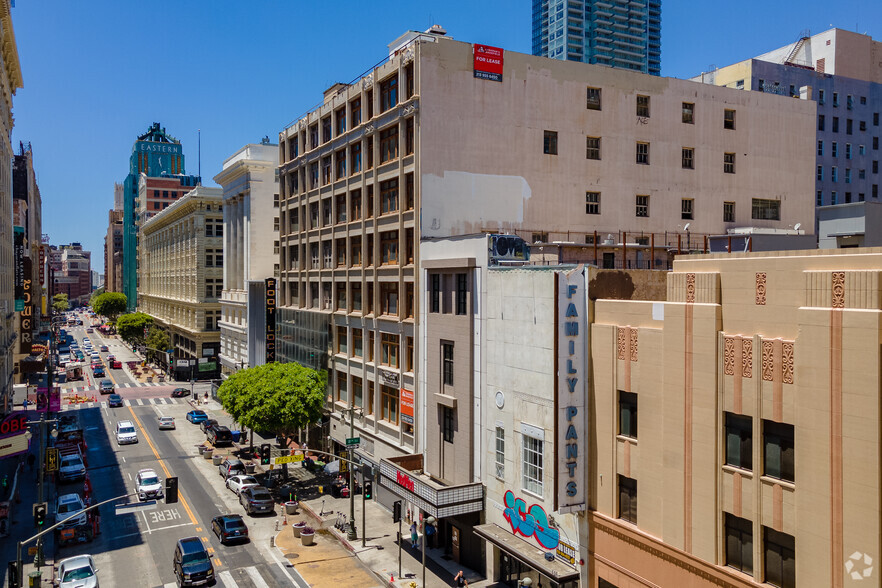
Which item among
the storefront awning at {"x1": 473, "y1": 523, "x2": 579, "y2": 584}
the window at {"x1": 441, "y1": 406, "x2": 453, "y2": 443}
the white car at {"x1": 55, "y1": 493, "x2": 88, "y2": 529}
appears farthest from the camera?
the white car at {"x1": 55, "y1": 493, "x2": 88, "y2": 529}

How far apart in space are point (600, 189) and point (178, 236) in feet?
312

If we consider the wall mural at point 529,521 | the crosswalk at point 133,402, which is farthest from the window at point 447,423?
the crosswalk at point 133,402

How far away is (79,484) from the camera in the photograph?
177ft

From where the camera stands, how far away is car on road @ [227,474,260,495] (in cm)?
4903

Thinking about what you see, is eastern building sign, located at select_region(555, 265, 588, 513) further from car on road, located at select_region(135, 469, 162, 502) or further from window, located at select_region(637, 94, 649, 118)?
car on road, located at select_region(135, 469, 162, 502)

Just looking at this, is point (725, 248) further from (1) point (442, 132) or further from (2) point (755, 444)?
(2) point (755, 444)

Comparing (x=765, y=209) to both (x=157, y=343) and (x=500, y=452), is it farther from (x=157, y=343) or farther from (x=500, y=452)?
(x=157, y=343)

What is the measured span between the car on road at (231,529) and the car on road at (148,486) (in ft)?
32.0

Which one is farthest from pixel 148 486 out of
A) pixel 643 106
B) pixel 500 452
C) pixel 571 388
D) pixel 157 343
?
pixel 157 343

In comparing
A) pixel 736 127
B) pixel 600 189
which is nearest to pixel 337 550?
pixel 600 189

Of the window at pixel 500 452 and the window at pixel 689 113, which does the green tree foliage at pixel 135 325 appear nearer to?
the window at pixel 689 113

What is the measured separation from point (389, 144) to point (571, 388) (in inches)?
953

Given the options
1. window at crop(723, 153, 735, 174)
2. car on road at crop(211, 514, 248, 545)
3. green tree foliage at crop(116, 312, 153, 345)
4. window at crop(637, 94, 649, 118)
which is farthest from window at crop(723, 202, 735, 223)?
green tree foliage at crop(116, 312, 153, 345)

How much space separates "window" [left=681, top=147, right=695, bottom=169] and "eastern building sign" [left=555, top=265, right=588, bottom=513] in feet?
78.4
